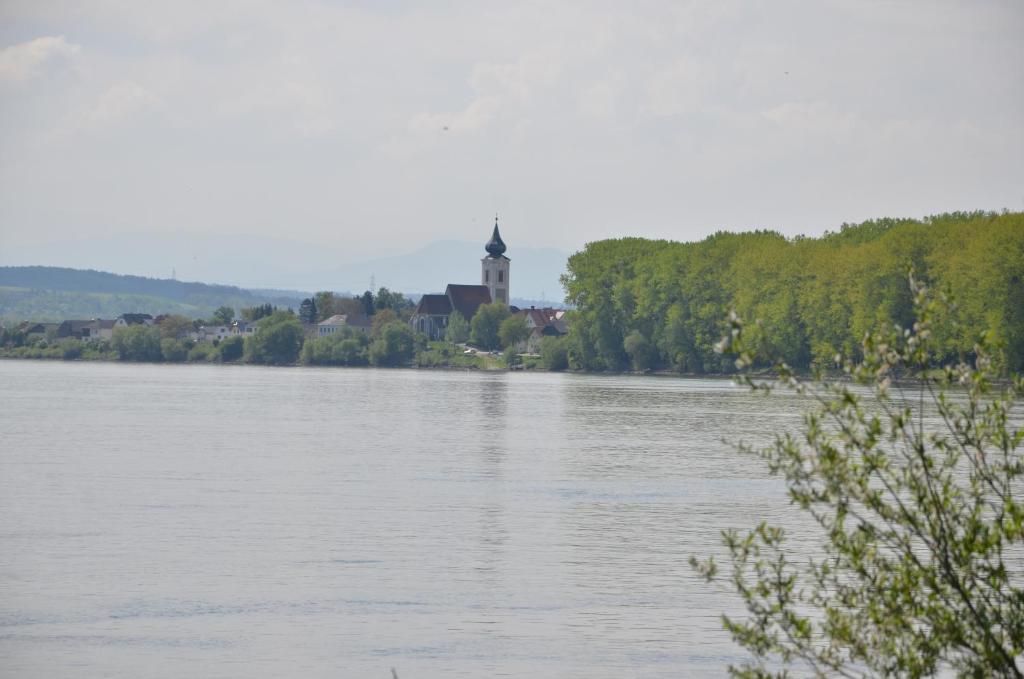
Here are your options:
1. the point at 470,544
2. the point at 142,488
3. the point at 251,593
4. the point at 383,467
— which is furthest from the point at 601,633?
the point at 383,467

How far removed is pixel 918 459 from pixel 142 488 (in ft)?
81.1

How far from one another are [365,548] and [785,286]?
285 feet

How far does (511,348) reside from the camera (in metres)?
154

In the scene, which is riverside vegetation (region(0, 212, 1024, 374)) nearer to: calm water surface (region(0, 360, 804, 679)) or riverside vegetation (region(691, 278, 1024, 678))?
calm water surface (region(0, 360, 804, 679))

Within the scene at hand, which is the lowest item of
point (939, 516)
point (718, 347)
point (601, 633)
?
point (601, 633)

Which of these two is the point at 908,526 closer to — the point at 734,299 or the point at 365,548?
the point at 365,548

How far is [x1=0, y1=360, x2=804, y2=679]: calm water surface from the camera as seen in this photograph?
737 inches

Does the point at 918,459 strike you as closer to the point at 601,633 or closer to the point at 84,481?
the point at 601,633

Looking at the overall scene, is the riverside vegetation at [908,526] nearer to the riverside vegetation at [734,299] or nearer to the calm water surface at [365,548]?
the calm water surface at [365,548]

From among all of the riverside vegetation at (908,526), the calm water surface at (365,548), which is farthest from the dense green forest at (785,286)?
the riverside vegetation at (908,526)

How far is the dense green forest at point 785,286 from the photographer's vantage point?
90500mm

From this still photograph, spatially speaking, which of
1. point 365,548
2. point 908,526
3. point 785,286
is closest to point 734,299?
point 785,286

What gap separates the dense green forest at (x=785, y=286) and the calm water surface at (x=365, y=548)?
1512 inches

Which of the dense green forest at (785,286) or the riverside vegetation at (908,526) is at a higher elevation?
the dense green forest at (785,286)
